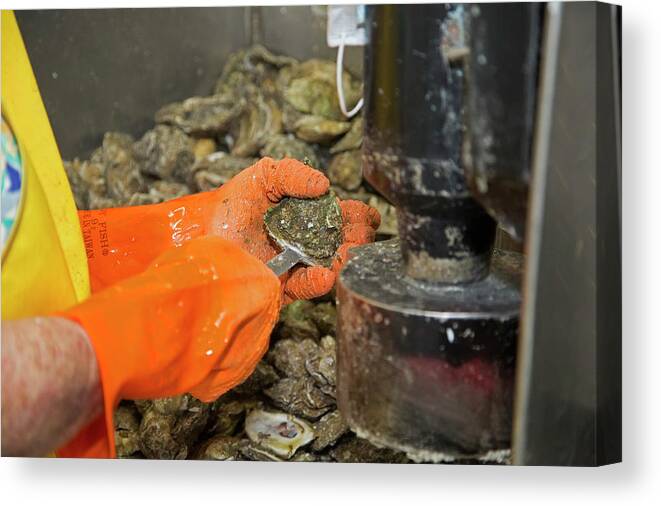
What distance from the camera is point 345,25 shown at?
1229 millimetres

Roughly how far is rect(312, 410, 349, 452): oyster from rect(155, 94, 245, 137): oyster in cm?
82

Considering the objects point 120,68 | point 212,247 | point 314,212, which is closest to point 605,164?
point 314,212

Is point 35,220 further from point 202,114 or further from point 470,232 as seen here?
point 202,114

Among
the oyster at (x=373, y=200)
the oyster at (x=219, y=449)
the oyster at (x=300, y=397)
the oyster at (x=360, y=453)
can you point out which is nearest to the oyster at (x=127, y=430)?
the oyster at (x=219, y=449)

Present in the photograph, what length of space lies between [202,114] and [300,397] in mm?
811

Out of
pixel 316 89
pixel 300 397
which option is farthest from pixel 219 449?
pixel 316 89

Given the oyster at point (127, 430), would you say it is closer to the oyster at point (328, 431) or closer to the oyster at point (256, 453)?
the oyster at point (256, 453)

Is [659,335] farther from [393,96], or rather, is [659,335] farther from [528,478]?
[393,96]

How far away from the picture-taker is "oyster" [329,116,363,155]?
5.40 feet

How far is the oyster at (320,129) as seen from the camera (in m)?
1.70

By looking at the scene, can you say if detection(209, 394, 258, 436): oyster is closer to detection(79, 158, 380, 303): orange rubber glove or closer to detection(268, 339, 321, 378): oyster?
detection(268, 339, 321, 378): oyster

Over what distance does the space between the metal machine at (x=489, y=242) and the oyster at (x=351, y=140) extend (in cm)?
50

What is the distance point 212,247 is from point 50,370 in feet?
1.02

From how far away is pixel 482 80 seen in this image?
2.94 feet
